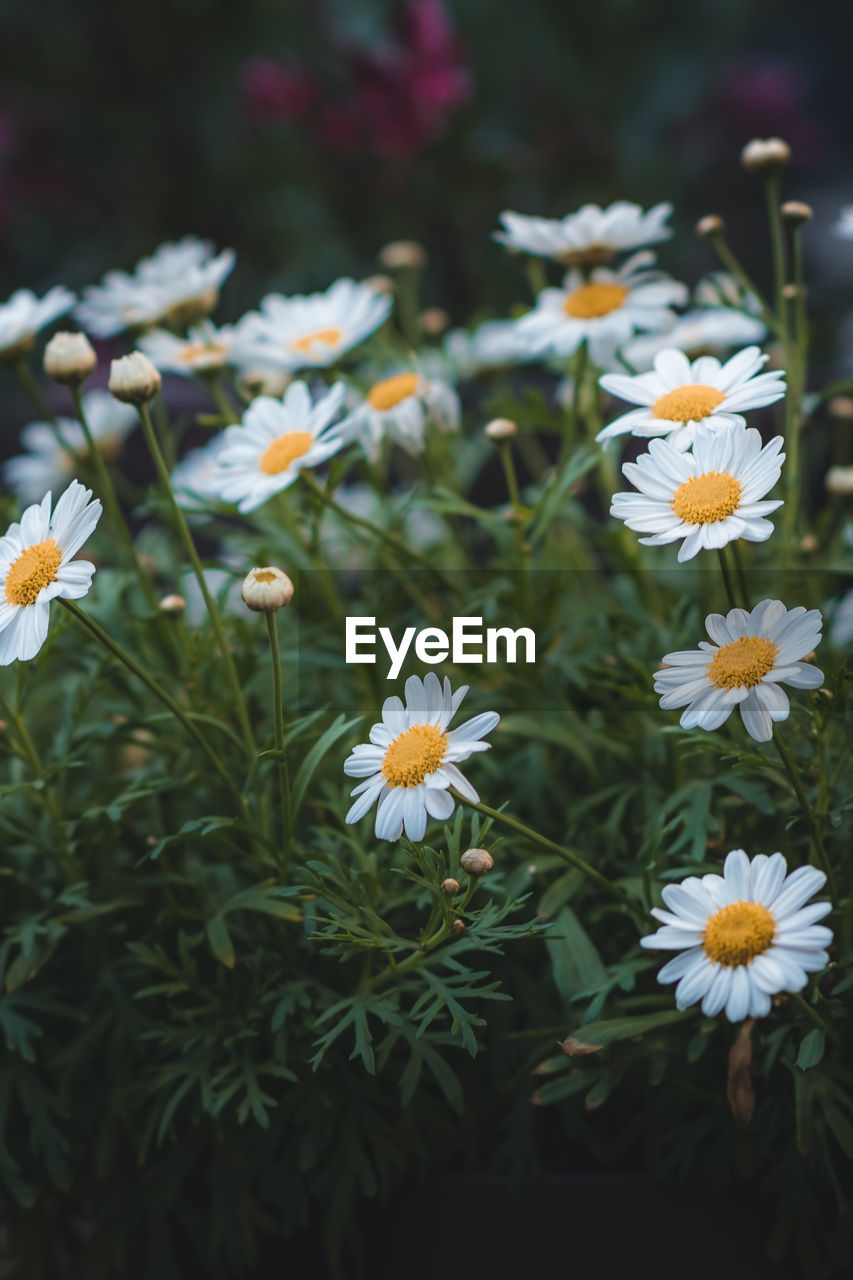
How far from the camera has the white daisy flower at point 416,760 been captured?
450 mm

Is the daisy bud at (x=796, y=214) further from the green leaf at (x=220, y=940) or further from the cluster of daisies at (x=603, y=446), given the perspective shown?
the green leaf at (x=220, y=940)

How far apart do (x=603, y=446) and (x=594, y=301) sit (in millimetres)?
175

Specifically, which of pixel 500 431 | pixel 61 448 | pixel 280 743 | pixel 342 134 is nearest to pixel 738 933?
pixel 280 743

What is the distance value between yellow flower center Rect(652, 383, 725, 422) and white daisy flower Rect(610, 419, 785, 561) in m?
0.02

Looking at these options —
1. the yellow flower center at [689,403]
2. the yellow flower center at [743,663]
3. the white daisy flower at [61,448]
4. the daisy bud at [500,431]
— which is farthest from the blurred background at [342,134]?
the yellow flower center at [743,663]

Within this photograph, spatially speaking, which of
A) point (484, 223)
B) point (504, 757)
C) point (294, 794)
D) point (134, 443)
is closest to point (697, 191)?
point (484, 223)

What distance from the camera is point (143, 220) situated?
1.88m

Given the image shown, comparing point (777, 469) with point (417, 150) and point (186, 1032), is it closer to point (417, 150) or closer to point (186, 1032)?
point (186, 1032)

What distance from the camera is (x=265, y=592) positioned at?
490 mm

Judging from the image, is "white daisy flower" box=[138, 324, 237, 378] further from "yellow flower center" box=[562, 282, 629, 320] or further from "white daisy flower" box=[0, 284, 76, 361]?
"yellow flower center" box=[562, 282, 629, 320]

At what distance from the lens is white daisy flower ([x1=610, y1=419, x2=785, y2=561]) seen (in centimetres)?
44

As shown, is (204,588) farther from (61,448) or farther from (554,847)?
(61,448)

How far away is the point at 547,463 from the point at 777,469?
761 mm

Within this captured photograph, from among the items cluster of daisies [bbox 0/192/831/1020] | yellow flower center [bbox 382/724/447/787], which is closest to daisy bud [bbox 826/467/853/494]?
cluster of daisies [bbox 0/192/831/1020]
